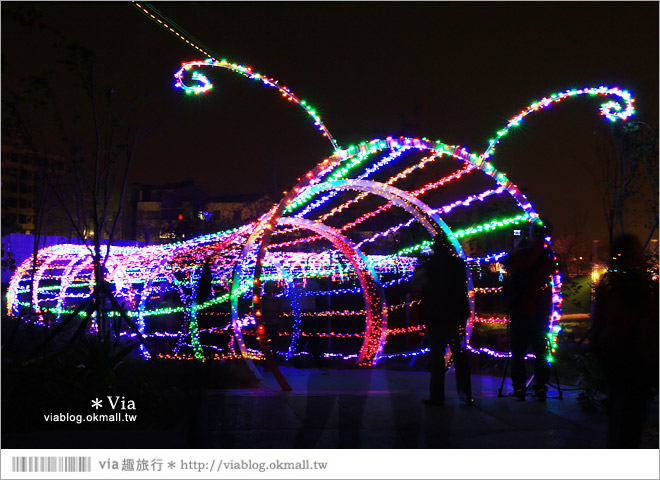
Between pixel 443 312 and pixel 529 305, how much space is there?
3.28 feet

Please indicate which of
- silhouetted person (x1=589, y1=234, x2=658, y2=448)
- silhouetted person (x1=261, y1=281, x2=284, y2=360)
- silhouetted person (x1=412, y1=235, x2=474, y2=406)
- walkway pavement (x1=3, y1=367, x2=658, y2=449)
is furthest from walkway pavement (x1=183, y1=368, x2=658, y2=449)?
silhouetted person (x1=261, y1=281, x2=284, y2=360)

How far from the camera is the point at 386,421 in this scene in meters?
5.84

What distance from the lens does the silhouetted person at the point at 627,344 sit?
176 inches

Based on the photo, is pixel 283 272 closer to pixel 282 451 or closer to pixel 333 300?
pixel 333 300

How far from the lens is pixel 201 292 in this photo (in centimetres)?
1015

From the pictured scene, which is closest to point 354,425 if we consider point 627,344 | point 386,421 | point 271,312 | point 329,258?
point 386,421

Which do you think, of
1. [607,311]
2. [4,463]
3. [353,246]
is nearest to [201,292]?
[353,246]

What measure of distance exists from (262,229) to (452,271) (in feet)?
7.42

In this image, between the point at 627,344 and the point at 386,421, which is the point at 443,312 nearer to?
the point at 386,421

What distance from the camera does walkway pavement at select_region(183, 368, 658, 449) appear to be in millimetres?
5211

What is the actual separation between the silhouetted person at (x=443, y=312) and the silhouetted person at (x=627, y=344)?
5.27ft

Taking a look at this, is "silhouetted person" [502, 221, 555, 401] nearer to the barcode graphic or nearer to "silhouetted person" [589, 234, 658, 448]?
"silhouetted person" [589, 234, 658, 448]

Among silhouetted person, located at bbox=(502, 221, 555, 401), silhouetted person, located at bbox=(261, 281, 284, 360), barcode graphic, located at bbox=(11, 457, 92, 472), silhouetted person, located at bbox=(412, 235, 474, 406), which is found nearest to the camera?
barcode graphic, located at bbox=(11, 457, 92, 472)

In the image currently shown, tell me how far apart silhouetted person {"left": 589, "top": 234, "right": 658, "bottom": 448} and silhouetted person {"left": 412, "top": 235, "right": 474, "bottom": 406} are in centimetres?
161
